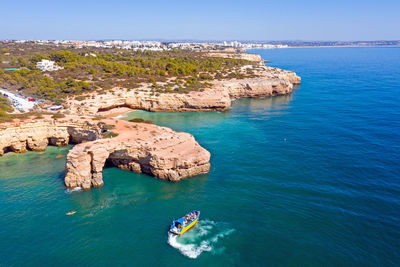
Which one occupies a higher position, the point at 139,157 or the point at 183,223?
the point at 139,157

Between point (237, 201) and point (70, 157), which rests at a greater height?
point (70, 157)

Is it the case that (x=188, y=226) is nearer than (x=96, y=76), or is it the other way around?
(x=188, y=226)

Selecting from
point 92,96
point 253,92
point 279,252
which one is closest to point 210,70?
point 253,92

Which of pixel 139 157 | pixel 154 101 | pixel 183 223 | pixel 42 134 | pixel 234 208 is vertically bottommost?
pixel 234 208

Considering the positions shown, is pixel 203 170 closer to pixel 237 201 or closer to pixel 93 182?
pixel 237 201

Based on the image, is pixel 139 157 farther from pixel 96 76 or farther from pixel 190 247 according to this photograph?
pixel 96 76

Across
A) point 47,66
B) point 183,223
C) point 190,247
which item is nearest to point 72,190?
point 183,223

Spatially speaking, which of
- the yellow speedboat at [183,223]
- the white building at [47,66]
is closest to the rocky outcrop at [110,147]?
the yellow speedboat at [183,223]

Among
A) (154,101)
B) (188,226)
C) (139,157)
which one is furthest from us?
(154,101)
